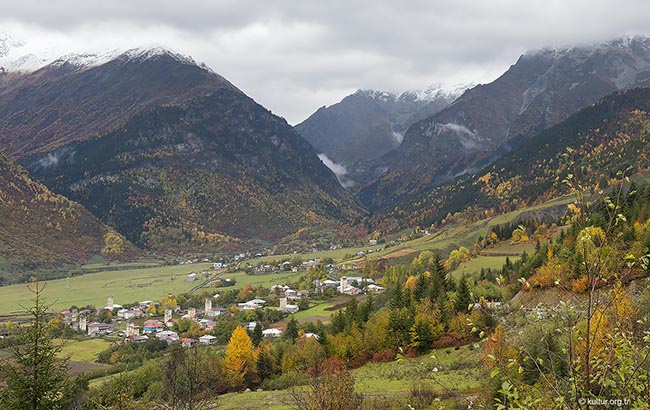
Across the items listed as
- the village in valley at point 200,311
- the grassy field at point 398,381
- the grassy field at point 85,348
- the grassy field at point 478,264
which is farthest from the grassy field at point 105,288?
the grassy field at point 398,381

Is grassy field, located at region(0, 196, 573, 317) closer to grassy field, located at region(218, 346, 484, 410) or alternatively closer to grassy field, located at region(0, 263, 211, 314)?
grassy field, located at region(0, 263, 211, 314)

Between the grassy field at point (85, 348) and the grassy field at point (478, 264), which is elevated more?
the grassy field at point (478, 264)

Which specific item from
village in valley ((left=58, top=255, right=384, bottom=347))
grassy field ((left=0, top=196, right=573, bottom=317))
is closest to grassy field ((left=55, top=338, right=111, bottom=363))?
village in valley ((left=58, top=255, right=384, bottom=347))

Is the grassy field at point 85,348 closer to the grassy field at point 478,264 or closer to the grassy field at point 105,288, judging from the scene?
the grassy field at point 105,288

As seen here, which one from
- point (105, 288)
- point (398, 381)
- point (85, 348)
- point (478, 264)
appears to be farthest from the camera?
point (105, 288)

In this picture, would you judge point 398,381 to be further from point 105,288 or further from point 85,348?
point 105,288

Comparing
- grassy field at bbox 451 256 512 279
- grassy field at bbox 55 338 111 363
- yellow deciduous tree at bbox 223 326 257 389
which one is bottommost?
grassy field at bbox 55 338 111 363

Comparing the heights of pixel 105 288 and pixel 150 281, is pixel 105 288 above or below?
above

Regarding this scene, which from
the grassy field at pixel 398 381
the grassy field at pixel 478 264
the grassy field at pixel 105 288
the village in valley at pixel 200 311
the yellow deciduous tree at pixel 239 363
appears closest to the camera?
the grassy field at pixel 398 381

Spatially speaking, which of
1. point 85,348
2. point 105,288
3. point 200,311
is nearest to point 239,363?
point 85,348

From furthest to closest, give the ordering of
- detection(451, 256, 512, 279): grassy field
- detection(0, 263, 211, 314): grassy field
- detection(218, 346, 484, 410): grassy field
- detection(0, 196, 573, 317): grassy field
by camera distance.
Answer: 1. detection(0, 263, 211, 314): grassy field
2. detection(0, 196, 573, 317): grassy field
3. detection(451, 256, 512, 279): grassy field
4. detection(218, 346, 484, 410): grassy field

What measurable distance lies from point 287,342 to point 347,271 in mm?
81009

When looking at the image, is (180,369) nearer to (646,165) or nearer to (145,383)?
(145,383)

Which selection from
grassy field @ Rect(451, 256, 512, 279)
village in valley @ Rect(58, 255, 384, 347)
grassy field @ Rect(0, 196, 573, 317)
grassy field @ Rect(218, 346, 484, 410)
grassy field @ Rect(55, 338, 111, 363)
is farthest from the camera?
grassy field @ Rect(0, 196, 573, 317)
